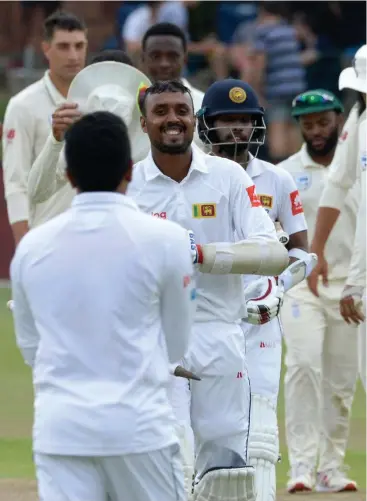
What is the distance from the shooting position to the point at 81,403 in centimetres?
437

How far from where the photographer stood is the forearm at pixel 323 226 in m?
8.85

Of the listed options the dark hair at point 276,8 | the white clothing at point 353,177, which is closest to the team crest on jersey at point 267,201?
the white clothing at point 353,177

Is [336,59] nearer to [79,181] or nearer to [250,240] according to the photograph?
[250,240]

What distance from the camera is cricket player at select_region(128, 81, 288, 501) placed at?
243 inches

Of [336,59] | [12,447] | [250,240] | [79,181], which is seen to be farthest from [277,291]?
[336,59]

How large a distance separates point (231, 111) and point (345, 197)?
206cm

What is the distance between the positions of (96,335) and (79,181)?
472 mm

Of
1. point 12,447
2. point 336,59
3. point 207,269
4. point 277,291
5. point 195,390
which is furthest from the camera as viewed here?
point 336,59

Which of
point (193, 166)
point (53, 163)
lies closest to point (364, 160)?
point (53, 163)

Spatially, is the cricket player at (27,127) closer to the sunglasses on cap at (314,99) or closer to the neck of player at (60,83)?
the neck of player at (60,83)

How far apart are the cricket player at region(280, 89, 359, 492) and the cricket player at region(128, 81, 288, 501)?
2482 millimetres

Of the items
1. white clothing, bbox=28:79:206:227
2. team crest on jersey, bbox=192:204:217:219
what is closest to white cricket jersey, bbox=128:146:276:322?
team crest on jersey, bbox=192:204:217:219

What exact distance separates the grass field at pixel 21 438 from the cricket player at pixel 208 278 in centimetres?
191

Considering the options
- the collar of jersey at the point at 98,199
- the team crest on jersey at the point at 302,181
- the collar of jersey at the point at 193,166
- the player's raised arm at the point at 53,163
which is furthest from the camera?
the team crest on jersey at the point at 302,181
